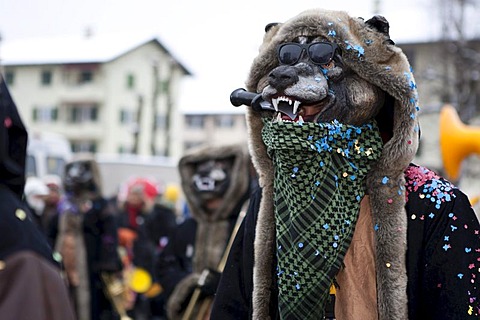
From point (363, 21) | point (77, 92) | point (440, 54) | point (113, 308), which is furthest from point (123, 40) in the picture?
point (363, 21)

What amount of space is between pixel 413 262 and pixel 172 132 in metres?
48.6

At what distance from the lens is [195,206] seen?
610 centimetres

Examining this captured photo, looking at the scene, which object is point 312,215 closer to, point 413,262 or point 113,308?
point 413,262

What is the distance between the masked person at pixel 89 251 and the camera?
7.95 m

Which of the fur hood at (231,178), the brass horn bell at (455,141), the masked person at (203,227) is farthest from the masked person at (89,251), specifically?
the brass horn bell at (455,141)

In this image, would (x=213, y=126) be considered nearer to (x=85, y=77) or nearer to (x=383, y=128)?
(x=85, y=77)

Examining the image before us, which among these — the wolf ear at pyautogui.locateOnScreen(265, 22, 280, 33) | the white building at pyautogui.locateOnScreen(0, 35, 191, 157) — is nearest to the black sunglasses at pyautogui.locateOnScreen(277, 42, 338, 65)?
the wolf ear at pyautogui.locateOnScreen(265, 22, 280, 33)

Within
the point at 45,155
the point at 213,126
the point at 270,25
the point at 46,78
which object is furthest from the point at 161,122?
the point at 270,25

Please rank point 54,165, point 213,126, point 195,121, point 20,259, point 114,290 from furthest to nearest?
point 195,121 < point 213,126 < point 54,165 < point 114,290 < point 20,259

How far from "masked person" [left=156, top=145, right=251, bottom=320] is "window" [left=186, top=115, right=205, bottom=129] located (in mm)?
51854

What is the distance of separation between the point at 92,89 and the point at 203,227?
43545mm

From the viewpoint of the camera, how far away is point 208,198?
6066 mm

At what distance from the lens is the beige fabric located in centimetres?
266

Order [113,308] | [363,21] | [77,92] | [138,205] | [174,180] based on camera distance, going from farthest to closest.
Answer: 1. [77,92]
2. [174,180]
3. [138,205]
4. [113,308]
5. [363,21]
